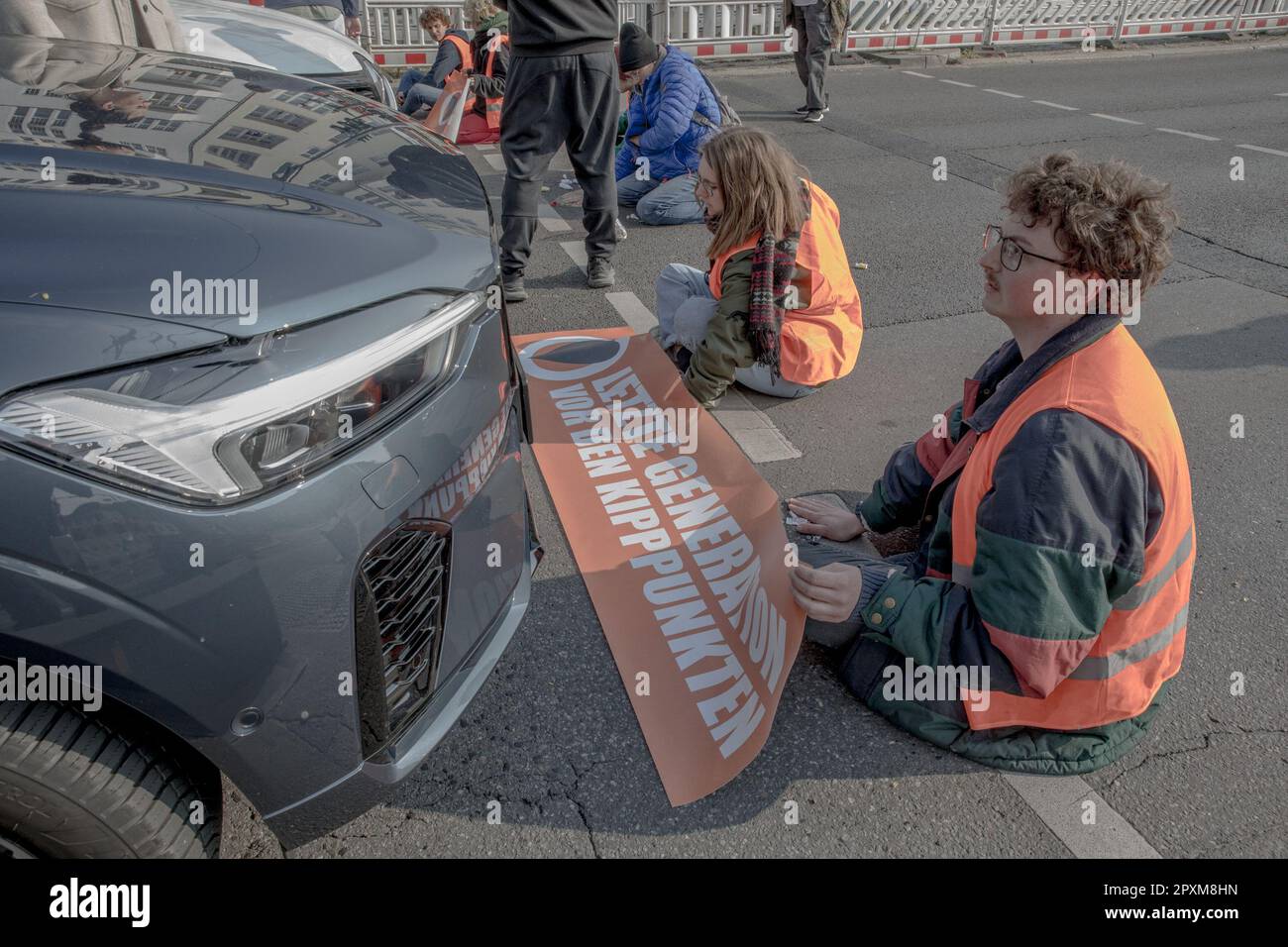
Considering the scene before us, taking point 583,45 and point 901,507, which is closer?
point 901,507

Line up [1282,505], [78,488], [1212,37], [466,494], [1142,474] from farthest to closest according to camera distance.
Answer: [1212,37] < [1282,505] < [1142,474] < [466,494] < [78,488]

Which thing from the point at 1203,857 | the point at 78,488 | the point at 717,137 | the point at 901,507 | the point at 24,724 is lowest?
the point at 1203,857

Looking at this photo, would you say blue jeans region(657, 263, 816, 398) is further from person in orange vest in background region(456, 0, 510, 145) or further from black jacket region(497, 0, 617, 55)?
person in orange vest in background region(456, 0, 510, 145)

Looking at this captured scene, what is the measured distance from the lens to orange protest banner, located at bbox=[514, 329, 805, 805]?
245cm

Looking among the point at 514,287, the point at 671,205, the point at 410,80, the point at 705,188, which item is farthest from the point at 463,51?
the point at 705,188

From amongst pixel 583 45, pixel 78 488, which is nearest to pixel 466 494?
pixel 78 488

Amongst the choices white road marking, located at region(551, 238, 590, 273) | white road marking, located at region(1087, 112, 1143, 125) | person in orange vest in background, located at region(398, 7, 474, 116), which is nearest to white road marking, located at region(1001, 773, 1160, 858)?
white road marking, located at region(551, 238, 590, 273)

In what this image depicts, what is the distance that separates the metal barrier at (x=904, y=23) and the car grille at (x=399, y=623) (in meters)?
12.3

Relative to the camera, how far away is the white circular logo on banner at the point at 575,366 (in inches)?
167

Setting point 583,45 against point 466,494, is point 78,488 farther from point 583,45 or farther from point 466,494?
point 583,45

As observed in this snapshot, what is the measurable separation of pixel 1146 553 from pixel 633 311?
329cm

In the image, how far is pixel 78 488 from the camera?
4.35ft

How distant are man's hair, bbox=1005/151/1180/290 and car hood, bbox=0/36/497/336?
1251mm

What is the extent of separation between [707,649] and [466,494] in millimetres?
1065
